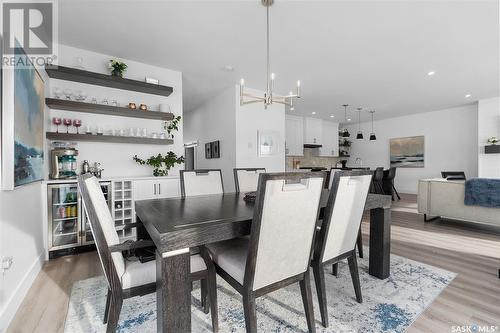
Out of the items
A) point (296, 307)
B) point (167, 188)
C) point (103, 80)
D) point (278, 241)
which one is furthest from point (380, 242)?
point (103, 80)

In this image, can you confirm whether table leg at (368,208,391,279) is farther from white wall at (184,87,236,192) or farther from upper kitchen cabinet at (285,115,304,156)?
upper kitchen cabinet at (285,115,304,156)

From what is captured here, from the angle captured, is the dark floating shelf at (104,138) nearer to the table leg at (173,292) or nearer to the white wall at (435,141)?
the table leg at (173,292)

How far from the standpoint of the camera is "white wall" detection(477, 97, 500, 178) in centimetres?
552

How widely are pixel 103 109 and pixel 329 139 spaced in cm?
719

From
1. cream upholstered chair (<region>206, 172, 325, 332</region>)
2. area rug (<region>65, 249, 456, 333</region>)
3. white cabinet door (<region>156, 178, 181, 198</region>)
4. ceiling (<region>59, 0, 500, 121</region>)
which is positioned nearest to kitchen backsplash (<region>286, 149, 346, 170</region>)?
ceiling (<region>59, 0, 500, 121</region>)

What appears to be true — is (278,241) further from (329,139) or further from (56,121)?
(329,139)

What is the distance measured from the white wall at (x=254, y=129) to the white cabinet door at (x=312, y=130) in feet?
8.33

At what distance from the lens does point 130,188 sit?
295 centimetres

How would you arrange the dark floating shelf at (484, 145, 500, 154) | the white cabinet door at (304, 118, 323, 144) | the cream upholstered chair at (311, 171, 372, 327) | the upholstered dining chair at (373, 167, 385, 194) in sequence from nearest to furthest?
the cream upholstered chair at (311, 171, 372, 327), the dark floating shelf at (484, 145, 500, 154), the upholstered dining chair at (373, 167, 385, 194), the white cabinet door at (304, 118, 323, 144)

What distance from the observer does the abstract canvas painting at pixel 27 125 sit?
167 cm

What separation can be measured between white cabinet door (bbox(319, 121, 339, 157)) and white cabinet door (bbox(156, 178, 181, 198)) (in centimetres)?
594

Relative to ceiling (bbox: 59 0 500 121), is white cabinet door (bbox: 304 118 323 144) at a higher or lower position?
lower

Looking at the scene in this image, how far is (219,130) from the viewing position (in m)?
→ 5.06

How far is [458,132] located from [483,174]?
4.58 feet
